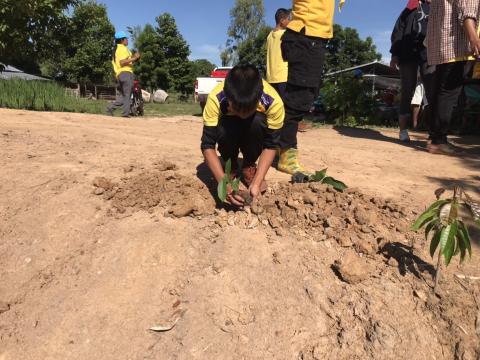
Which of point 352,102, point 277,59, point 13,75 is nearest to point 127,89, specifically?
point 13,75

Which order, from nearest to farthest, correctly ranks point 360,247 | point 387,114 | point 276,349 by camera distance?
point 276,349 < point 360,247 < point 387,114

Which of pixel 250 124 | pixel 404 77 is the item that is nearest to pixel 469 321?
pixel 250 124

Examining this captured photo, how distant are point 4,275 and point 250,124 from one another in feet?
4.93

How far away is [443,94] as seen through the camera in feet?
12.1

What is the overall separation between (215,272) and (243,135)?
949mm

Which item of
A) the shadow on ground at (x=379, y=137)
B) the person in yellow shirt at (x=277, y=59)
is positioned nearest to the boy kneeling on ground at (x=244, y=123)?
the person in yellow shirt at (x=277, y=59)

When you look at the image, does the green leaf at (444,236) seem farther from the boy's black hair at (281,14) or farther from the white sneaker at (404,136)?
the boy's black hair at (281,14)

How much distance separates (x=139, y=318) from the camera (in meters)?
1.72

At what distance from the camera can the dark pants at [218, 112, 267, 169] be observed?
244cm

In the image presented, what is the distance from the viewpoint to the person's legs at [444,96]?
3633mm

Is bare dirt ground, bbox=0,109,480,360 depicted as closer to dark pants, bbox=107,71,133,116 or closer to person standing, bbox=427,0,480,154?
person standing, bbox=427,0,480,154

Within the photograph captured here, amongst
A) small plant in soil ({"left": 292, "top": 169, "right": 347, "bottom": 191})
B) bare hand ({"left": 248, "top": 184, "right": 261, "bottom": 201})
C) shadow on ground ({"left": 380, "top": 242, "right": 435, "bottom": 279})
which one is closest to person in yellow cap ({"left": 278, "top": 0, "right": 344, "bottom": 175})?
small plant in soil ({"left": 292, "top": 169, "right": 347, "bottom": 191})

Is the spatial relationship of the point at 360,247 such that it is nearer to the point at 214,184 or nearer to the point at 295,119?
the point at 214,184

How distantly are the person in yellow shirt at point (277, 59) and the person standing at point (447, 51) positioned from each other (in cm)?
133
